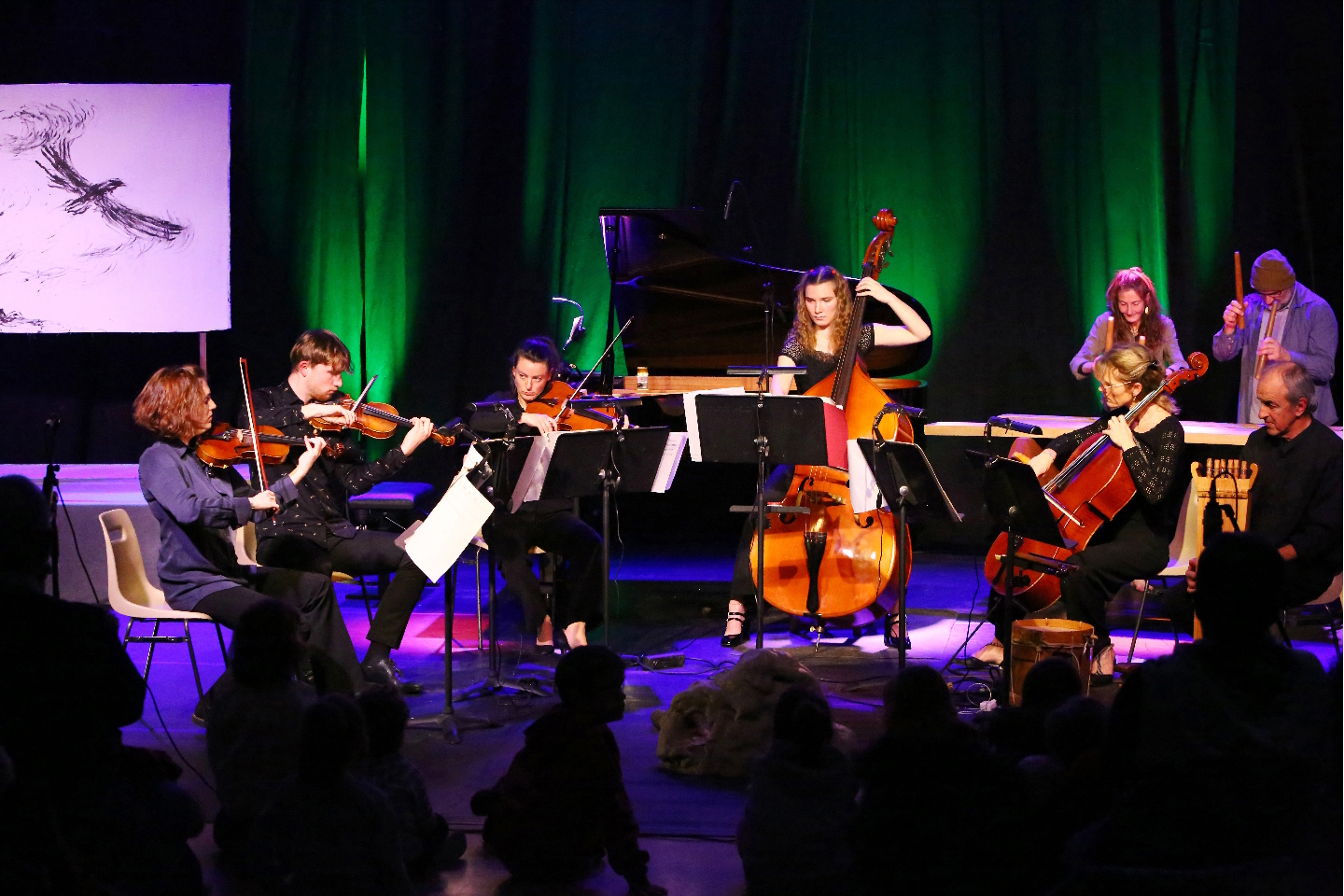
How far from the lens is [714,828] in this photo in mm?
3250

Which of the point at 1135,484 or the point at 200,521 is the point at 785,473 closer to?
the point at 1135,484

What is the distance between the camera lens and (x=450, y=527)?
390 centimetres

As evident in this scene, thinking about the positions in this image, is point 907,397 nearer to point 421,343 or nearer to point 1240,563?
point 421,343

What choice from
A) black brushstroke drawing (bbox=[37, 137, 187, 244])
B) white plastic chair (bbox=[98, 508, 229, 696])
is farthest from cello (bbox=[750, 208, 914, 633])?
black brushstroke drawing (bbox=[37, 137, 187, 244])

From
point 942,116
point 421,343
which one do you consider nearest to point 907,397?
point 942,116

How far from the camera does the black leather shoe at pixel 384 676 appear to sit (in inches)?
177

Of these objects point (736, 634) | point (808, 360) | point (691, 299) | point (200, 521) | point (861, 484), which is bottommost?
point (736, 634)

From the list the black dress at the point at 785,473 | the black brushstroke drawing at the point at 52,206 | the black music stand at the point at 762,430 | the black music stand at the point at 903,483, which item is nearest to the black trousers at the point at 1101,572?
the black music stand at the point at 903,483

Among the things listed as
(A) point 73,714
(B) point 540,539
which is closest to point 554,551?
(B) point 540,539

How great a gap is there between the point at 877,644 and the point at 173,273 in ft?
14.8

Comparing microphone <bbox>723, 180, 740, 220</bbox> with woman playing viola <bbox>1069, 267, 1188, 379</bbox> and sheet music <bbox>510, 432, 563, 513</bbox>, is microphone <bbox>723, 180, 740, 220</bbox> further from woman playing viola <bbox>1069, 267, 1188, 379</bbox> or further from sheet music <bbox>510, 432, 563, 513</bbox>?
sheet music <bbox>510, 432, 563, 513</bbox>

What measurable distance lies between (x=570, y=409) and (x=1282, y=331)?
151 inches

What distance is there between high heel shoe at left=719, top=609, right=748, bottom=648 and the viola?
103 centimetres

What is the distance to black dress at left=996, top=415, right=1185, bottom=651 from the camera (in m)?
4.63
